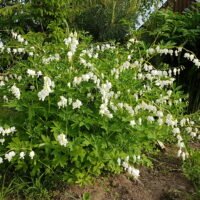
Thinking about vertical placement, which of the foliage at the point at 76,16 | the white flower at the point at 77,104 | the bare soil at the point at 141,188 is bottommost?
the bare soil at the point at 141,188

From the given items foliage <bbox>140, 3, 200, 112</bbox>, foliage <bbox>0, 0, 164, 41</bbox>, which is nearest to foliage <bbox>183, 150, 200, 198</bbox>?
foliage <bbox>140, 3, 200, 112</bbox>

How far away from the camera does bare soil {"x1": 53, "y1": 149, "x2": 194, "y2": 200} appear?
4203mm

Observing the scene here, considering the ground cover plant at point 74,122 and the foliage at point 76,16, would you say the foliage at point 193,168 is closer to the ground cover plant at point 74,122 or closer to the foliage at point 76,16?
the ground cover plant at point 74,122

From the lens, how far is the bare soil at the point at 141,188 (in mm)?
4203

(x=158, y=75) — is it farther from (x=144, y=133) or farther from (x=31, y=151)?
(x=31, y=151)

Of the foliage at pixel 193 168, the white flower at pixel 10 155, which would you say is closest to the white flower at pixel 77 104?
the white flower at pixel 10 155


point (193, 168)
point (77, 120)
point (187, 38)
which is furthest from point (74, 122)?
point (187, 38)

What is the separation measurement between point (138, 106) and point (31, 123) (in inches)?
37.0

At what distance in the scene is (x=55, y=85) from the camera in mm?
4000

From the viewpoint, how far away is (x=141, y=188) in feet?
14.5

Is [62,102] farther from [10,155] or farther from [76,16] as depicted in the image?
[76,16]

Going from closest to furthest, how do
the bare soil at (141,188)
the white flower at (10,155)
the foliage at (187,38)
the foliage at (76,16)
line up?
the white flower at (10,155) < the bare soil at (141,188) < the foliage at (187,38) < the foliage at (76,16)

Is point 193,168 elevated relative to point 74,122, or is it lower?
lower

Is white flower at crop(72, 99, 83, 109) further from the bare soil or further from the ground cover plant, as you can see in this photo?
the bare soil
